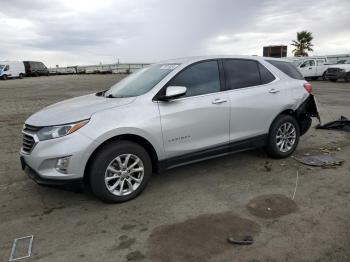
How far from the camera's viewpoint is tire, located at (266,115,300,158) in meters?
5.59

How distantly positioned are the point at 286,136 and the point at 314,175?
97 cm

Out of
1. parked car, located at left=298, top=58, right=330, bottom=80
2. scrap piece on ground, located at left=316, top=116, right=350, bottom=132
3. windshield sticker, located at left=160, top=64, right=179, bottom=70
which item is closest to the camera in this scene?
windshield sticker, located at left=160, top=64, right=179, bottom=70

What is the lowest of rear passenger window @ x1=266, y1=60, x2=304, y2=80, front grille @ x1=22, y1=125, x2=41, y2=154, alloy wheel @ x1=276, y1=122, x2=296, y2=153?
alloy wheel @ x1=276, y1=122, x2=296, y2=153

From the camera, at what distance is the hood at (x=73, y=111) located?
4.05m

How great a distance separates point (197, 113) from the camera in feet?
15.3

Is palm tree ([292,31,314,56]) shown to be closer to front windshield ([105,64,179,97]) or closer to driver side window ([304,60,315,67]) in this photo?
driver side window ([304,60,315,67])

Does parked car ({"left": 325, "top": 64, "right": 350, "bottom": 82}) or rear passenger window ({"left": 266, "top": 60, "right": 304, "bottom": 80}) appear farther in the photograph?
parked car ({"left": 325, "top": 64, "right": 350, "bottom": 82})

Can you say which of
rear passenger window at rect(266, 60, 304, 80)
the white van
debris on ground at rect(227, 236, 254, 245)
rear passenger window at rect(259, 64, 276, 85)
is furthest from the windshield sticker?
the white van

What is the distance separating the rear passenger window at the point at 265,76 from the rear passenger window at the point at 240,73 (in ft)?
0.25

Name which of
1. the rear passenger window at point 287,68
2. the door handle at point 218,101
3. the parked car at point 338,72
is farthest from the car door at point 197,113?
the parked car at point 338,72

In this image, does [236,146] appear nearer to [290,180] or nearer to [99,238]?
[290,180]

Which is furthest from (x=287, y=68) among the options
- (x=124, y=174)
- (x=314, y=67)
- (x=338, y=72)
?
(x=314, y=67)

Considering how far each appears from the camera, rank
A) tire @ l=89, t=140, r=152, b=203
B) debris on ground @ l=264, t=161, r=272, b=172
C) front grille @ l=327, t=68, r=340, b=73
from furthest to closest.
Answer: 1. front grille @ l=327, t=68, r=340, b=73
2. debris on ground @ l=264, t=161, r=272, b=172
3. tire @ l=89, t=140, r=152, b=203

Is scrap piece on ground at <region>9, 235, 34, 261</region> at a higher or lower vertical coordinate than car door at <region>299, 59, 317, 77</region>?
lower
